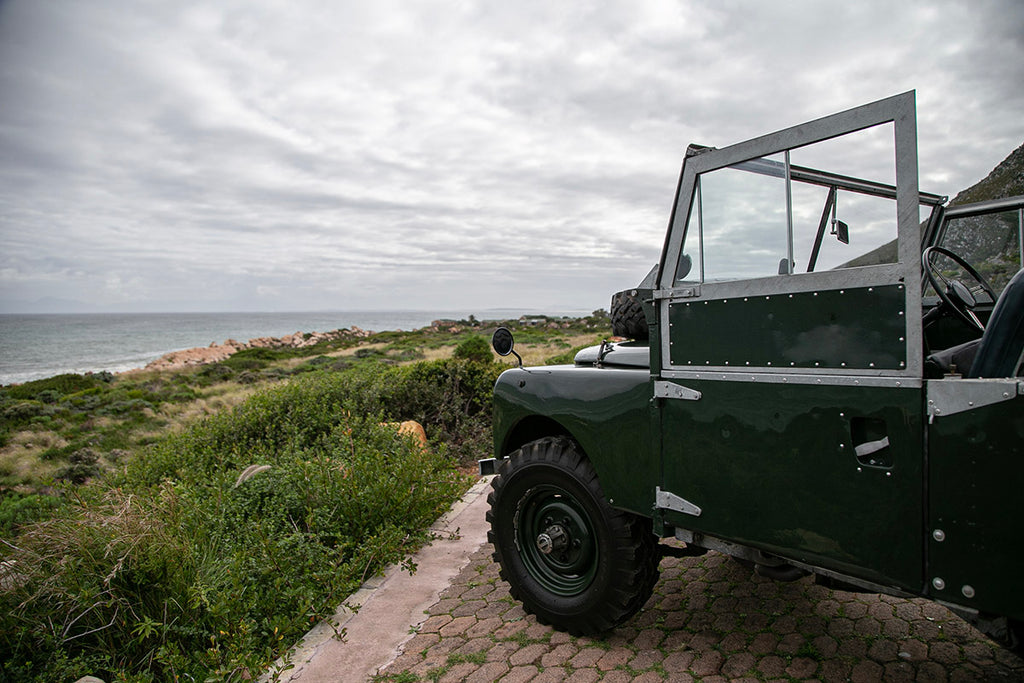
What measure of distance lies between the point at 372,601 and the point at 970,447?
146 inches

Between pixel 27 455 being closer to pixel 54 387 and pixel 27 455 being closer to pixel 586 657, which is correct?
pixel 54 387

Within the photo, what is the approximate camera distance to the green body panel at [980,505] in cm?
193

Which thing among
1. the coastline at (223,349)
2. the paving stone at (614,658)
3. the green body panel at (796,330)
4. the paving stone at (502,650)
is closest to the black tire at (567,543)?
the paving stone at (614,658)

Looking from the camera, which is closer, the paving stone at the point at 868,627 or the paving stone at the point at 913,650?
the paving stone at the point at 913,650

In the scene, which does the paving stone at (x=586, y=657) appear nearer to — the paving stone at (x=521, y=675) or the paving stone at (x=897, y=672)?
the paving stone at (x=521, y=675)

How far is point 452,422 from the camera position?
10383mm

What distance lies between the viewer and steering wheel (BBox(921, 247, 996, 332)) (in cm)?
275

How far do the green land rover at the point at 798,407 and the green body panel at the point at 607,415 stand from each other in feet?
0.04

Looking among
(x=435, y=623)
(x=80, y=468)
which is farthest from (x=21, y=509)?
(x=435, y=623)

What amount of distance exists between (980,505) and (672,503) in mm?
1236

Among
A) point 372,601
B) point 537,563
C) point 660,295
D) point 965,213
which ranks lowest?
point 372,601

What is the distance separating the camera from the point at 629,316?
12.0 ft

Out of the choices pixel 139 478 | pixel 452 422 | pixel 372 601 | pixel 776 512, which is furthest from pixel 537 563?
pixel 452 422

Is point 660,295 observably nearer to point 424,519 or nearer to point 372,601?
point 372,601
